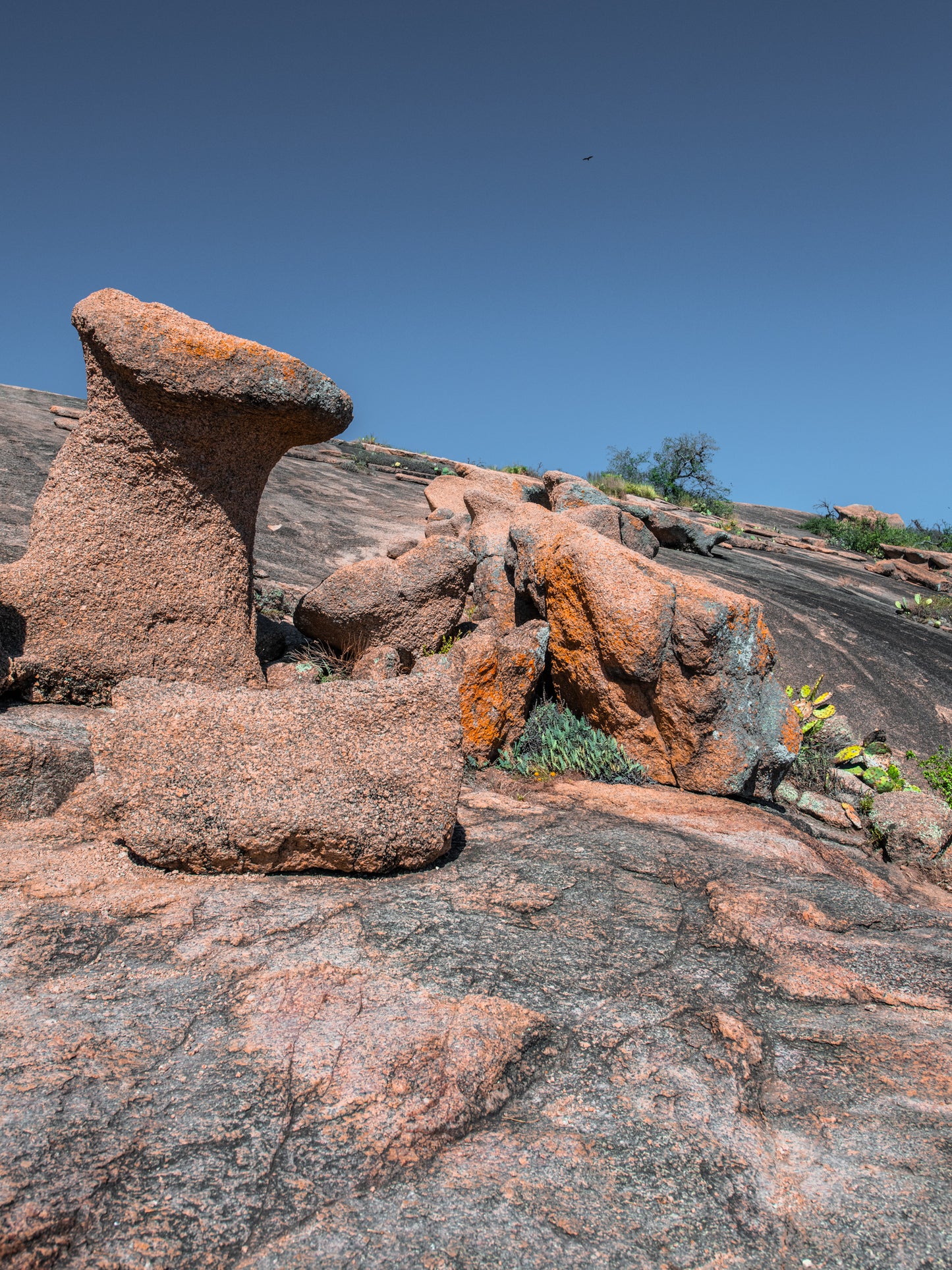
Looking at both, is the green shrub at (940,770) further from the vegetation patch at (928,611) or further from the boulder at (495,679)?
the boulder at (495,679)

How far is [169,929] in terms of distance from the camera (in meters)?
2.62

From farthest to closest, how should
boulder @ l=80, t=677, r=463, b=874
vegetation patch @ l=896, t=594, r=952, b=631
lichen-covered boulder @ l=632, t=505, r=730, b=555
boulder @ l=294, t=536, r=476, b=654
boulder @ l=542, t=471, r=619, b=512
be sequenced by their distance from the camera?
lichen-covered boulder @ l=632, t=505, r=730, b=555
vegetation patch @ l=896, t=594, r=952, b=631
boulder @ l=542, t=471, r=619, b=512
boulder @ l=294, t=536, r=476, b=654
boulder @ l=80, t=677, r=463, b=874

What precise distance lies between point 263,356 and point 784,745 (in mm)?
3869

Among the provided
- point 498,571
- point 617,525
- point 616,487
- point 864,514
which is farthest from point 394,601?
point 864,514

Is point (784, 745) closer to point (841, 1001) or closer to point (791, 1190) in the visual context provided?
point (841, 1001)

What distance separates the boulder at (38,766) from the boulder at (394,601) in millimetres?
2165

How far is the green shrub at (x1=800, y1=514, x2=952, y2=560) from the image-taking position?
19109 millimetres

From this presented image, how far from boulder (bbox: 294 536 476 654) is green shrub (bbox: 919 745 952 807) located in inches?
182

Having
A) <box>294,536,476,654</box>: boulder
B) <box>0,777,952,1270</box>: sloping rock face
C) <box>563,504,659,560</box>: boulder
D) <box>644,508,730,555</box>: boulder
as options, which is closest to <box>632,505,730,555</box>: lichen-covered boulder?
<box>644,508,730,555</box>: boulder

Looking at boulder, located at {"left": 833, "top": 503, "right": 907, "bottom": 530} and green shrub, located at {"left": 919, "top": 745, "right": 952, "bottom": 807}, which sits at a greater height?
boulder, located at {"left": 833, "top": 503, "right": 907, "bottom": 530}

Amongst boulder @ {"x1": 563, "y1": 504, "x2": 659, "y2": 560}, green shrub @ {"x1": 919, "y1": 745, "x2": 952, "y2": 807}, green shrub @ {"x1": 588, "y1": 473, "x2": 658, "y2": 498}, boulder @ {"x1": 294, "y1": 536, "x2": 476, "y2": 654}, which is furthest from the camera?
green shrub @ {"x1": 588, "y1": 473, "x2": 658, "y2": 498}

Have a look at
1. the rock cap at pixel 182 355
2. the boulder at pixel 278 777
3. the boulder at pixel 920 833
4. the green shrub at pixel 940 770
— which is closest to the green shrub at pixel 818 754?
the boulder at pixel 920 833

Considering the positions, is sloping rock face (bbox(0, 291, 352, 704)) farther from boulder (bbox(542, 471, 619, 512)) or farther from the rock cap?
boulder (bbox(542, 471, 619, 512))

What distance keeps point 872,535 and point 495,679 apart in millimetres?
17412
